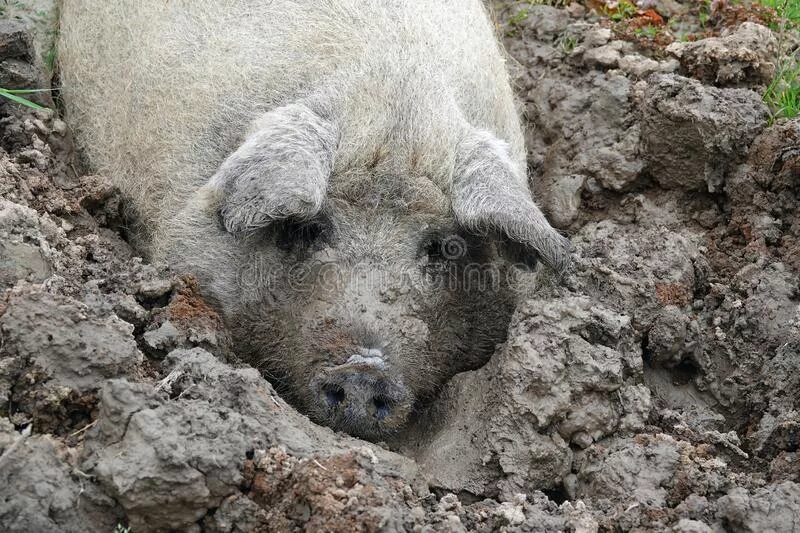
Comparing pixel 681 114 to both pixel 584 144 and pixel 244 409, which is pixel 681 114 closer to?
pixel 584 144

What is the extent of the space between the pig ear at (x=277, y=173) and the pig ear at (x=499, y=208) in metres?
0.55

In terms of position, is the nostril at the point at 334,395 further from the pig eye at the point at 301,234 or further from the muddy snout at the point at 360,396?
the pig eye at the point at 301,234

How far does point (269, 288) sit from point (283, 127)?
64 cm

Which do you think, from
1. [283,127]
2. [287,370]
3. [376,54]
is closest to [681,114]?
[376,54]

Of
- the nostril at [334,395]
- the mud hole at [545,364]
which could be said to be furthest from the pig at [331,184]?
the mud hole at [545,364]

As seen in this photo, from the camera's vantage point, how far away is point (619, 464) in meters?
3.40

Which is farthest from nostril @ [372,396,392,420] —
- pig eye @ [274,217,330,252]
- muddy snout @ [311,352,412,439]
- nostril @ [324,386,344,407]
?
pig eye @ [274,217,330,252]

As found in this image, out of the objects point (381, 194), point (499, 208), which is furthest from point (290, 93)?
point (499, 208)

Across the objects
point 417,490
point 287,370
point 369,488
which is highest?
point 369,488

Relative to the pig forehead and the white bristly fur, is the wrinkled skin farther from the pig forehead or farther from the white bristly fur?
the white bristly fur

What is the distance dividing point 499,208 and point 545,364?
2.28ft

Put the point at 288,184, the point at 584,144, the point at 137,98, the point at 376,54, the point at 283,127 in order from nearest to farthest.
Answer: the point at 288,184
the point at 283,127
the point at 376,54
the point at 137,98
the point at 584,144

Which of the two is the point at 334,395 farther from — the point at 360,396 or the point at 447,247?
the point at 447,247

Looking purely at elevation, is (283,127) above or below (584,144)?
above
